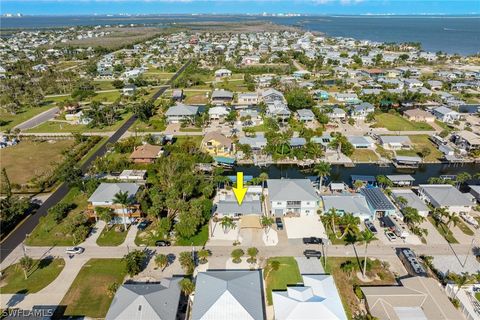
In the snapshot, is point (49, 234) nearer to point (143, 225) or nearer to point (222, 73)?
point (143, 225)

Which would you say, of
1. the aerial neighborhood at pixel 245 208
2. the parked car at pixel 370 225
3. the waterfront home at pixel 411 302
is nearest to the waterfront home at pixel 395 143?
the aerial neighborhood at pixel 245 208

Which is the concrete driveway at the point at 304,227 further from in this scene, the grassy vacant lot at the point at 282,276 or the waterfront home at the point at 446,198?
the waterfront home at the point at 446,198

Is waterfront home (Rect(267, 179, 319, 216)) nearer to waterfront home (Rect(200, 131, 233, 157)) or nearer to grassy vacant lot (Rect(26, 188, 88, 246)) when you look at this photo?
waterfront home (Rect(200, 131, 233, 157))

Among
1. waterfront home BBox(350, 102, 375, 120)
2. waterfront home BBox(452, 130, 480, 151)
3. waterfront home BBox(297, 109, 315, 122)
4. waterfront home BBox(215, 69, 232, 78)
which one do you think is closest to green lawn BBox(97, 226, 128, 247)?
waterfront home BBox(297, 109, 315, 122)

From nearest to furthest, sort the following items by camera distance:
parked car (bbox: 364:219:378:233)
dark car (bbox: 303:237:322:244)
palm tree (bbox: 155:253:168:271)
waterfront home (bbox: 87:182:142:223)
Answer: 1. palm tree (bbox: 155:253:168:271)
2. dark car (bbox: 303:237:322:244)
3. parked car (bbox: 364:219:378:233)
4. waterfront home (bbox: 87:182:142:223)

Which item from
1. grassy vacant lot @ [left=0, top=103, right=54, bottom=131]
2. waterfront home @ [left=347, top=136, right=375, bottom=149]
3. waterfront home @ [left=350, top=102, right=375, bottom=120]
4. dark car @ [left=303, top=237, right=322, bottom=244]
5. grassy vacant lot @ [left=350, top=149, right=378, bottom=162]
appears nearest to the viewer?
dark car @ [left=303, top=237, right=322, bottom=244]

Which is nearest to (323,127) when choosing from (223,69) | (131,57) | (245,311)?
(245,311)
